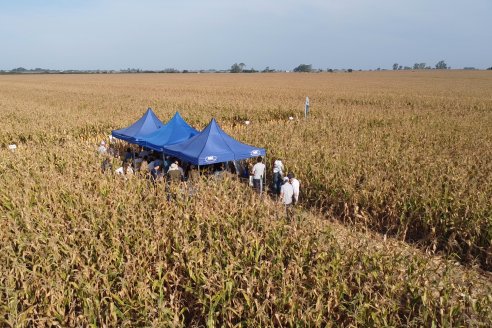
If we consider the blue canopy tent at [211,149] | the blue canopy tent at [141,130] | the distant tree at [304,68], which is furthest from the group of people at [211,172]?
the distant tree at [304,68]

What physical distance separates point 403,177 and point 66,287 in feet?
24.6

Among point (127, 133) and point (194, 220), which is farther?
point (127, 133)

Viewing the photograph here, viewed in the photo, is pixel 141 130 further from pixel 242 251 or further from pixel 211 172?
pixel 242 251

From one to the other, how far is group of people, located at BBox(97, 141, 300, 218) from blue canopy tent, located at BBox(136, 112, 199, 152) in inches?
20.0

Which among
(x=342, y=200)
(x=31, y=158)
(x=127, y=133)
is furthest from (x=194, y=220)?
(x=127, y=133)

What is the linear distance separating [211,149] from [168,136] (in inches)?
95.7

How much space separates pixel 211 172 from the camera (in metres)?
9.91

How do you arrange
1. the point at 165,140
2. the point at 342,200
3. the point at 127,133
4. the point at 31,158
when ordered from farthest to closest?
the point at 127,133, the point at 165,140, the point at 31,158, the point at 342,200

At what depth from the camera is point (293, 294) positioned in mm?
3648

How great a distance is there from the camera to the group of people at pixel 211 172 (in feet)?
25.4

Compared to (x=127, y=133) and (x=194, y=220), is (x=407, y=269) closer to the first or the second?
(x=194, y=220)

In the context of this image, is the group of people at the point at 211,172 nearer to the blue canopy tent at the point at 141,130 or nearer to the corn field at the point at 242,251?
the corn field at the point at 242,251

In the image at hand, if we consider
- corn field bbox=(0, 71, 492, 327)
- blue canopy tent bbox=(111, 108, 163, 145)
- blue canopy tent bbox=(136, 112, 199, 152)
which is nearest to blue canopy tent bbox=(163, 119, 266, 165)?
blue canopy tent bbox=(136, 112, 199, 152)

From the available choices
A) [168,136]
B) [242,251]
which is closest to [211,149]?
[168,136]
